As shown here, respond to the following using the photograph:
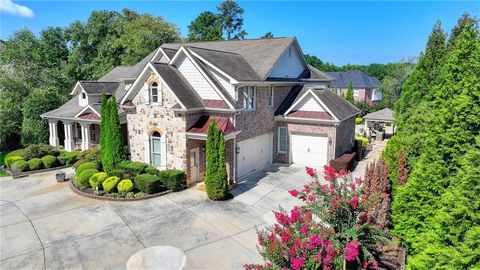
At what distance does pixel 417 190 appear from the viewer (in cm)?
863

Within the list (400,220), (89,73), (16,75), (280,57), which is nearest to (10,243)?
(400,220)

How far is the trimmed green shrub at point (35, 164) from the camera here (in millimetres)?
21770

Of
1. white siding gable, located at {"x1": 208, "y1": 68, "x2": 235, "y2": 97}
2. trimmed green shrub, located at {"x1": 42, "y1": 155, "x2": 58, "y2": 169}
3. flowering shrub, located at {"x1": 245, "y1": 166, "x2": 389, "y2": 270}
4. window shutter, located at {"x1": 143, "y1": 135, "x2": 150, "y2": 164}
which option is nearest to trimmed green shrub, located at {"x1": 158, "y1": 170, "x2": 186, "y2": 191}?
window shutter, located at {"x1": 143, "y1": 135, "x2": 150, "y2": 164}

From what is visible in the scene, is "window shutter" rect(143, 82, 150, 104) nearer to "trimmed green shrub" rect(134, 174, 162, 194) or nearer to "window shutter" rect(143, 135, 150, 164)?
"window shutter" rect(143, 135, 150, 164)

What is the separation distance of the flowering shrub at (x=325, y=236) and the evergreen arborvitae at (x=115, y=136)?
1318 centimetres

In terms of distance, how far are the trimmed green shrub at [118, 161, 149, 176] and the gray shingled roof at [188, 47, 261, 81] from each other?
737cm

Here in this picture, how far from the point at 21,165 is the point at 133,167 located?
9.22 m

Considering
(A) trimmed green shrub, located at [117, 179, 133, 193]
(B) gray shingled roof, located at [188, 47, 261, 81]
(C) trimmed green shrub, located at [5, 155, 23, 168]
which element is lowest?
(A) trimmed green shrub, located at [117, 179, 133, 193]

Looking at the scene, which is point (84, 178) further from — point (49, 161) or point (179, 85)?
point (179, 85)

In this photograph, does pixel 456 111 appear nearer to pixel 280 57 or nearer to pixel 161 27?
pixel 280 57

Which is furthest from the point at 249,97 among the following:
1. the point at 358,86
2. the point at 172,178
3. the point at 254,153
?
the point at 358,86

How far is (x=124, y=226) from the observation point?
526 inches

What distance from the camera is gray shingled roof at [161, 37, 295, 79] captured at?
22.2 m

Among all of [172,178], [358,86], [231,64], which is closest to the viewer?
[172,178]
